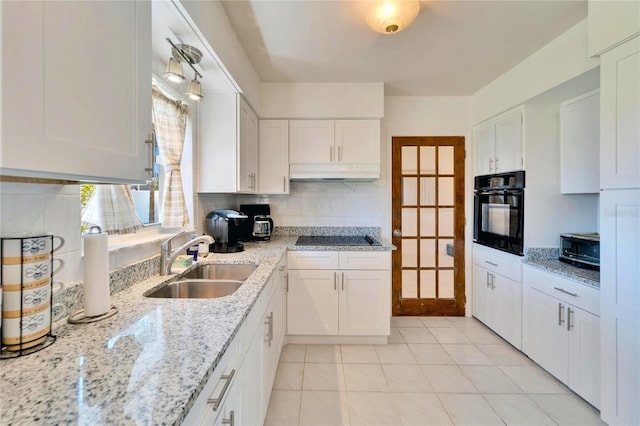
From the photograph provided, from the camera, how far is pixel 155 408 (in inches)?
21.6

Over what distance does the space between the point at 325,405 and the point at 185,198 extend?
173cm

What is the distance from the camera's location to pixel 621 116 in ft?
4.65

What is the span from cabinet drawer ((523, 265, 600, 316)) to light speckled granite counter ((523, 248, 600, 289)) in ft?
0.12

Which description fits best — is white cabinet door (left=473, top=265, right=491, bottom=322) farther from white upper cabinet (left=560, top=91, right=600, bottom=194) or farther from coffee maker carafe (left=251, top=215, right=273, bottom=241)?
coffee maker carafe (left=251, top=215, right=273, bottom=241)

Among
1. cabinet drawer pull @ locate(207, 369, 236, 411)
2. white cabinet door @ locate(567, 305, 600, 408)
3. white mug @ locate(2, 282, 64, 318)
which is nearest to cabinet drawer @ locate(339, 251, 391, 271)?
white cabinet door @ locate(567, 305, 600, 408)

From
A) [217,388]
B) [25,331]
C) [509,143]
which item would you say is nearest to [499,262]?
Answer: [509,143]

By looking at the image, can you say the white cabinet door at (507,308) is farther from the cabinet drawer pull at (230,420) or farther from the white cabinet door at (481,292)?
the cabinet drawer pull at (230,420)

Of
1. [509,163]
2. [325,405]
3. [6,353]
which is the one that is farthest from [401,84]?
[6,353]

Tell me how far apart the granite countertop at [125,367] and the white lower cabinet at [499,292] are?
2424mm

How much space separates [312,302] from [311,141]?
161cm

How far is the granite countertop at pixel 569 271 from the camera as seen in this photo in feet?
5.52

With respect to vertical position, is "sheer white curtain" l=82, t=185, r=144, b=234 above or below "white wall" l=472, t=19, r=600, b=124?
below

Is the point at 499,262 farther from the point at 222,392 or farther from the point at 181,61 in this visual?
the point at 181,61

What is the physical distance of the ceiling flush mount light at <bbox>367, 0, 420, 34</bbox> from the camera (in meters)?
1.53
